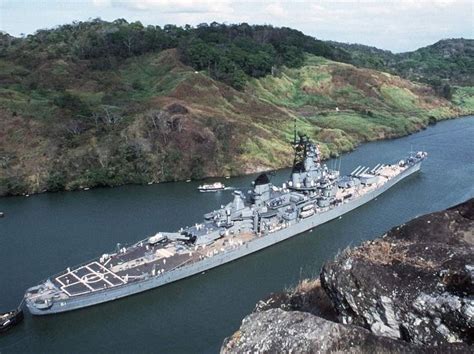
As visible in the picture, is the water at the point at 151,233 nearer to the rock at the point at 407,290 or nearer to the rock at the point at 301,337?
the rock at the point at 407,290

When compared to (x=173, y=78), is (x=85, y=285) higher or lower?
lower

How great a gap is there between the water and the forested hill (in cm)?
687

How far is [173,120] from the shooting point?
85.7m

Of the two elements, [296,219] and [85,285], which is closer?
[85,285]

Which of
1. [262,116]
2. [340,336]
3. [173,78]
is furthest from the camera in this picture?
[173,78]

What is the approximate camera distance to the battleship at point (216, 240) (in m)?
38.8

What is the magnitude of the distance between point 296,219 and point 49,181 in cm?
3874

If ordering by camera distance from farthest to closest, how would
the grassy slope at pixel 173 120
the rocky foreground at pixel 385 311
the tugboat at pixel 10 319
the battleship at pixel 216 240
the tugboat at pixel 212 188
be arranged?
the grassy slope at pixel 173 120
the tugboat at pixel 212 188
the battleship at pixel 216 240
the tugboat at pixel 10 319
the rocky foreground at pixel 385 311

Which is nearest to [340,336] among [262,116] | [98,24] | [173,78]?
[262,116]

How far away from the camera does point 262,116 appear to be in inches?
4028

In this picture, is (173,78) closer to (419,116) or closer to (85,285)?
(419,116)

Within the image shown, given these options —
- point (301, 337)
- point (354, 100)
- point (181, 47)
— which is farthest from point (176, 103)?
point (301, 337)

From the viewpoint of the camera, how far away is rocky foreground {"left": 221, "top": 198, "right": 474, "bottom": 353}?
34.3 feet

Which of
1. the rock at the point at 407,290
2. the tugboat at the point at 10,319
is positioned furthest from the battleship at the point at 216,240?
the rock at the point at 407,290
